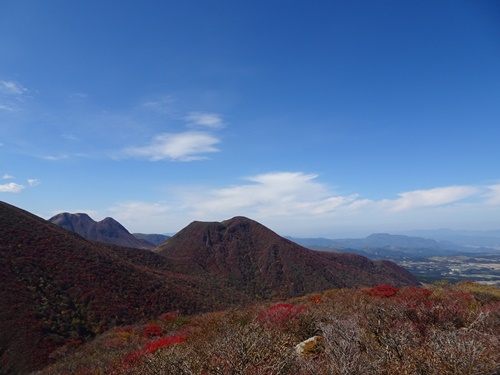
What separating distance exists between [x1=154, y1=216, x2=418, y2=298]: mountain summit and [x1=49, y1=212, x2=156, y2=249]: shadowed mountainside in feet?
232

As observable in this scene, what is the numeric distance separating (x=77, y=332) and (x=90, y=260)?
15034mm

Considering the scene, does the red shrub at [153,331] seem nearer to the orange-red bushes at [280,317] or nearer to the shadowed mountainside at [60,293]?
the shadowed mountainside at [60,293]

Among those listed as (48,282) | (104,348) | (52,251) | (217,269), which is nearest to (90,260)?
(52,251)

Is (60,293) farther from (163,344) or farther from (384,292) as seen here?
(384,292)

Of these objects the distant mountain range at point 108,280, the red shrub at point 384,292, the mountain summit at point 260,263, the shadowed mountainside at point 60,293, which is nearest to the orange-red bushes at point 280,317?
the red shrub at point 384,292

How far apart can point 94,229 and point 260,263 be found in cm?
11598

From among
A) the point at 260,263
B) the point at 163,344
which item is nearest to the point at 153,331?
the point at 163,344

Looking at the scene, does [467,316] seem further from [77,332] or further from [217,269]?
[217,269]

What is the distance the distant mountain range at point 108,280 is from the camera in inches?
1046

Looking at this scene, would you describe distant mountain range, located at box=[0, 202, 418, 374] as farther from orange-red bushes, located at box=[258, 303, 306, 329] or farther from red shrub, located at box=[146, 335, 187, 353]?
orange-red bushes, located at box=[258, 303, 306, 329]

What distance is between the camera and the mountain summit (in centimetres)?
6316

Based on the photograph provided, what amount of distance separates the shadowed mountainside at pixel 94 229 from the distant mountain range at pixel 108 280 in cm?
8025

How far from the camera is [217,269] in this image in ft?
231

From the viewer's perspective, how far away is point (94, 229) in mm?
152500
